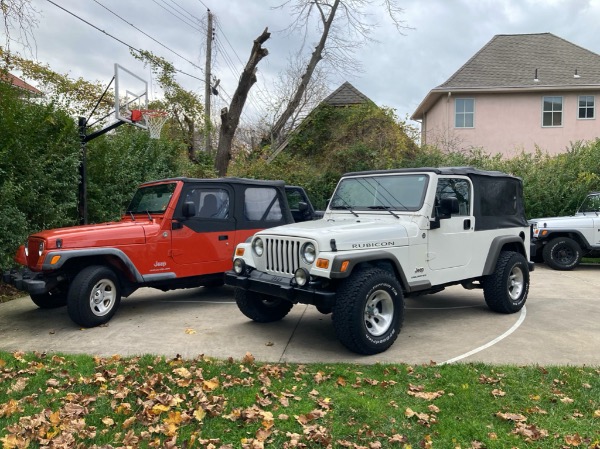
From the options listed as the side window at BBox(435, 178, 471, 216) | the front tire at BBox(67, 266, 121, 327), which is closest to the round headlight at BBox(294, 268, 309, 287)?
the side window at BBox(435, 178, 471, 216)

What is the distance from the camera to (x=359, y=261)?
4.91 m

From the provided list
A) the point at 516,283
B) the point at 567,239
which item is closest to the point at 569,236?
the point at 567,239

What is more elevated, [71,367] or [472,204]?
[472,204]

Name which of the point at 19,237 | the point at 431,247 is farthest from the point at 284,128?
the point at 431,247

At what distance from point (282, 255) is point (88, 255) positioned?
8.16 ft

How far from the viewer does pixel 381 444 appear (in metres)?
3.26

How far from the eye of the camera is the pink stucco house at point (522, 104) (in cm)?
2134

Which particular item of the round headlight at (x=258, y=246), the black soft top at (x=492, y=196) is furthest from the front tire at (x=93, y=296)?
the black soft top at (x=492, y=196)

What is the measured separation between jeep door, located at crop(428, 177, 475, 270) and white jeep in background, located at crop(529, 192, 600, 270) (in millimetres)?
5523

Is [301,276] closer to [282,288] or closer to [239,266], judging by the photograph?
[282,288]

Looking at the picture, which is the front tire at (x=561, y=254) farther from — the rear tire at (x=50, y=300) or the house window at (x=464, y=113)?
the house window at (x=464, y=113)

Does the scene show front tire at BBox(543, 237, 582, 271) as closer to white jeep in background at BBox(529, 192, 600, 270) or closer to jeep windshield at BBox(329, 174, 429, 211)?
white jeep in background at BBox(529, 192, 600, 270)

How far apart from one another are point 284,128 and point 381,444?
65.0 feet

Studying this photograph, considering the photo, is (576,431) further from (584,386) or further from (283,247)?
(283,247)
